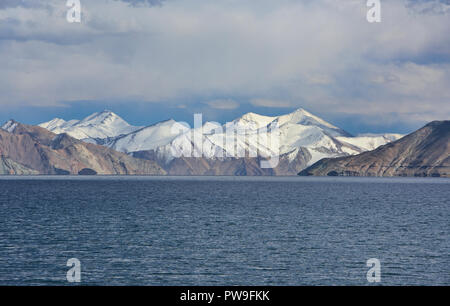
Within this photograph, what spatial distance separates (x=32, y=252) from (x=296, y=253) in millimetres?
30764

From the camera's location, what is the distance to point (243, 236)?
84.8 metres

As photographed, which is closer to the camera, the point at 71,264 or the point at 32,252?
the point at 71,264

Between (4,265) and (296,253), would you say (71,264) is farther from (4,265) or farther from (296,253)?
(296,253)

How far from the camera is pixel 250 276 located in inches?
2176

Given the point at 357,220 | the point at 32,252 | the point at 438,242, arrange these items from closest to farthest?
the point at 32,252, the point at 438,242, the point at 357,220

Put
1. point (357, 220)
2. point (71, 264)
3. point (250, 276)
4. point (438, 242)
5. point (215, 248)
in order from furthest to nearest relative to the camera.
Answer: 1. point (357, 220)
2. point (438, 242)
3. point (215, 248)
4. point (71, 264)
5. point (250, 276)
